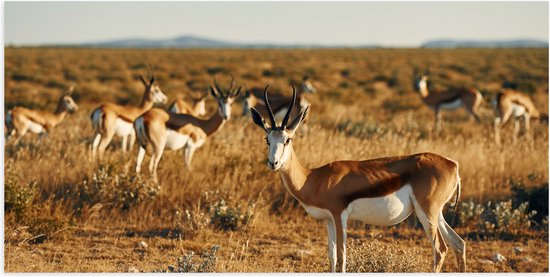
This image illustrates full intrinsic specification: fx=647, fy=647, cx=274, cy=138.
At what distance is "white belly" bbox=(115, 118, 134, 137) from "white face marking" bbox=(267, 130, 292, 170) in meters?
6.88

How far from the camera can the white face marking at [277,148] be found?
5.47m

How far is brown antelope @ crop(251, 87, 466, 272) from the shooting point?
5.66 meters

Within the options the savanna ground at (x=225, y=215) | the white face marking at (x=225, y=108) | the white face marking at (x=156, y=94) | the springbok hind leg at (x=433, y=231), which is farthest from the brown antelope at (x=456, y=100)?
the springbok hind leg at (x=433, y=231)

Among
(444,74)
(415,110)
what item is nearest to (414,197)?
(415,110)

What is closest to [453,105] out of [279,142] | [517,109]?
[517,109]

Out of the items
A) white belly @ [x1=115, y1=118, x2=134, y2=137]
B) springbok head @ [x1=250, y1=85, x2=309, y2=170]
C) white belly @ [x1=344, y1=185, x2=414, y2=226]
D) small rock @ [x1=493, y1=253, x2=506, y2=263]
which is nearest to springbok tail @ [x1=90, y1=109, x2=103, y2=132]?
white belly @ [x1=115, y1=118, x2=134, y2=137]

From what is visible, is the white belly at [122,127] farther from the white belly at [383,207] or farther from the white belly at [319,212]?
the white belly at [383,207]

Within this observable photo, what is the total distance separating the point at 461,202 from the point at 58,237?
5.35 meters

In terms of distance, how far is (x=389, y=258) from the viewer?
620 cm

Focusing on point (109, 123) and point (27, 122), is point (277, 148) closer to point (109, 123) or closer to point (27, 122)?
point (109, 123)

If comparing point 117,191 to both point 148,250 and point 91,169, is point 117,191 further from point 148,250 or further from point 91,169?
point 148,250

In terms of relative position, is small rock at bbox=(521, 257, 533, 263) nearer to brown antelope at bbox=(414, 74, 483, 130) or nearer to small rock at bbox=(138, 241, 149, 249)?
small rock at bbox=(138, 241, 149, 249)

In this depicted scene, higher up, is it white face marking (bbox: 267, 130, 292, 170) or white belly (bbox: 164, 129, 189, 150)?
white face marking (bbox: 267, 130, 292, 170)

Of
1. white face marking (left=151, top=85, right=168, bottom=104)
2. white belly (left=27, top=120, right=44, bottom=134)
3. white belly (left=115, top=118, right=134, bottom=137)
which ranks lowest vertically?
white belly (left=27, top=120, right=44, bottom=134)
